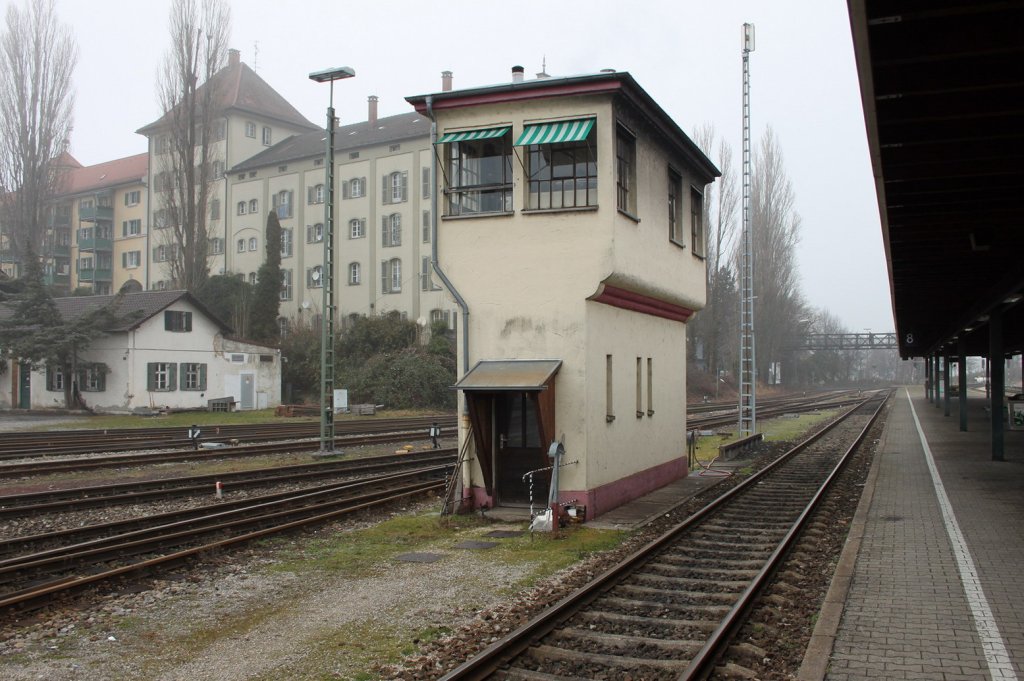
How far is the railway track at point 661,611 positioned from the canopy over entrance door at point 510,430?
2.43 meters

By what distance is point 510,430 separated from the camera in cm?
1316

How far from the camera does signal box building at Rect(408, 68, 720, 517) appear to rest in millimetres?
12414

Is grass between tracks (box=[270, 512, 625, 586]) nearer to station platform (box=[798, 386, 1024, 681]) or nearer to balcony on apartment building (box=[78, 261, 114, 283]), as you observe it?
station platform (box=[798, 386, 1024, 681])

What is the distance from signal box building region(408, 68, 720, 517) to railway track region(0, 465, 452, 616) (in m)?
2.67

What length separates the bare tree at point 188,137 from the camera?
159 ft

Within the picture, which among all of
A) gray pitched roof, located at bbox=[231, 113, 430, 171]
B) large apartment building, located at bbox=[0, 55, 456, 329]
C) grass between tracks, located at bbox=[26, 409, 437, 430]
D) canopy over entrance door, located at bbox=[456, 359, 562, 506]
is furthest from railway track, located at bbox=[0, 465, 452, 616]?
gray pitched roof, located at bbox=[231, 113, 430, 171]

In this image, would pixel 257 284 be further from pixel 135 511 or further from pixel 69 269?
pixel 135 511

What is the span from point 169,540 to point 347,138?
54397 millimetres

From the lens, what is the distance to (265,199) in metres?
63.5

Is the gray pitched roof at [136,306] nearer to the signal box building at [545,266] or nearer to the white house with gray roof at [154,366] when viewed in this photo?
the white house with gray roof at [154,366]

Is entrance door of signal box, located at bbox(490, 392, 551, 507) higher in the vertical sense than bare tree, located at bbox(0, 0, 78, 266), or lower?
lower

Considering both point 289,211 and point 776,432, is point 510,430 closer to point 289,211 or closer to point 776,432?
point 776,432

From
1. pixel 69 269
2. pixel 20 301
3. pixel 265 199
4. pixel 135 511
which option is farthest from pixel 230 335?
pixel 69 269

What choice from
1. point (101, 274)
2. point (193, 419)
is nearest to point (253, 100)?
point (101, 274)
